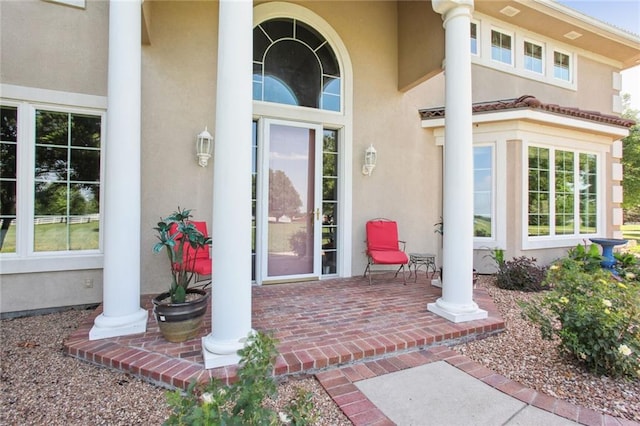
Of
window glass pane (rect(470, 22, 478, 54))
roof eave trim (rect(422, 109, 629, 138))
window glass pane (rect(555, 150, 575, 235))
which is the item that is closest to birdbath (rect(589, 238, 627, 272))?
window glass pane (rect(555, 150, 575, 235))

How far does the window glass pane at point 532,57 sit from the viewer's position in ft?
24.5

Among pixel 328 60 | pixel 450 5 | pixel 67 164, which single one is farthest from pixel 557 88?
pixel 67 164

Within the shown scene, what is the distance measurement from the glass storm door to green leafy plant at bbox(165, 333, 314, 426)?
11.6ft

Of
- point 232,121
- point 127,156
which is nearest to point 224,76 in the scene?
point 232,121

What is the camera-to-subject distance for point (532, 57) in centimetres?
754

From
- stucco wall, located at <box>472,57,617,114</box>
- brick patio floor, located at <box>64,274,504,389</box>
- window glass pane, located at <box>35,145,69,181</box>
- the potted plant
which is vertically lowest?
brick patio floor, located at <box>64,274,504,389</box>

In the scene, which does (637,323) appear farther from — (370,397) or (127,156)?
(127,156)

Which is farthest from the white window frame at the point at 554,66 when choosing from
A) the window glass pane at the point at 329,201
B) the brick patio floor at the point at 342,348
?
the brick patio floor at the point at 342,348

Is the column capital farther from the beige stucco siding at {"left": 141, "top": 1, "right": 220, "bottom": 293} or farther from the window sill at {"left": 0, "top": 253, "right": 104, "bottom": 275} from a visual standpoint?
the window sill at {"left": 0, "top": 253, "right": 104, "bottom": 275}

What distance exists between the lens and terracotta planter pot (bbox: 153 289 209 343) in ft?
9.59

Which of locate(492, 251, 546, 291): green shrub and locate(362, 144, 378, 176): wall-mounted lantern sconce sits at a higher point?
locate(362, 144, 378, 176): wall-mounted lantern sconce

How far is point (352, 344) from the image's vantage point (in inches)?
118

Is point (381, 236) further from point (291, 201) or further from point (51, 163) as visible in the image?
point (51, 163)

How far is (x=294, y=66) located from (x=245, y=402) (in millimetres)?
5273
